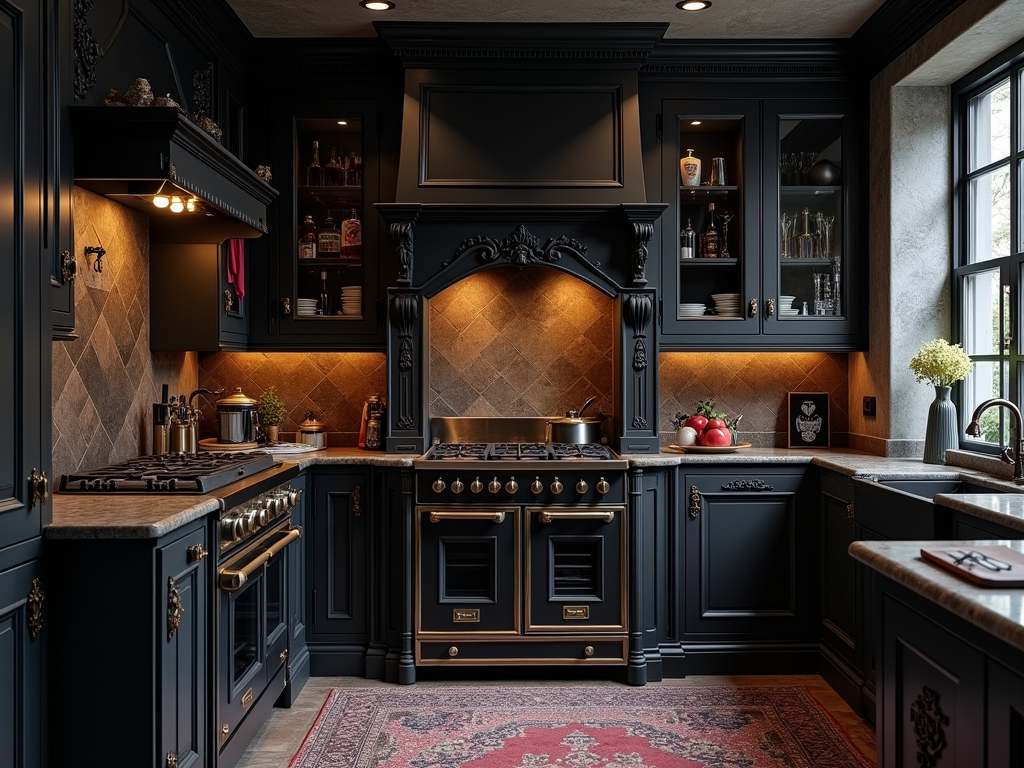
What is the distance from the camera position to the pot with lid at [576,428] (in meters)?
4.13

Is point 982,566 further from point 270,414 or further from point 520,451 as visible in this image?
point 270,414

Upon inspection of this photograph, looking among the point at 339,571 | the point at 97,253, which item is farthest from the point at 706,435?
the point at 97,253

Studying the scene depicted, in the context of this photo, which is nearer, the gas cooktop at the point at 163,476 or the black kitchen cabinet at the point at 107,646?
the black kitchen cabinet at the point at 107,646

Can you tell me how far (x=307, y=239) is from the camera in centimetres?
414

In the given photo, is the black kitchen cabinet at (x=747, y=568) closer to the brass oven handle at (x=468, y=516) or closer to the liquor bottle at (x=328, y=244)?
the brass oven handle at (x=468, y=516)

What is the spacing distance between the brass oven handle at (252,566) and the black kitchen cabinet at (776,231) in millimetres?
1929

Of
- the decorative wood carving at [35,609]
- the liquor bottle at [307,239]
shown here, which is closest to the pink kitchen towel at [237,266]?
the liquor bottle at [307,239]

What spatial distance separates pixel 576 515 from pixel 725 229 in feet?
5.28

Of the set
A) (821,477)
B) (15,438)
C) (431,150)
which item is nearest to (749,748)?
(821,477)

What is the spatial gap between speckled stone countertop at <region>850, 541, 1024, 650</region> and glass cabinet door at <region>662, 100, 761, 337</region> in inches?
88.5

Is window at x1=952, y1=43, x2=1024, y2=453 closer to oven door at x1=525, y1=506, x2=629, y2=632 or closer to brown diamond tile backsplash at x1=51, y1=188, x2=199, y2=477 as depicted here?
oven door at x1=525, y1=506, x2=629, y2=632

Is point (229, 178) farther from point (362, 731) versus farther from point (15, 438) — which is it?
point (362, 731)

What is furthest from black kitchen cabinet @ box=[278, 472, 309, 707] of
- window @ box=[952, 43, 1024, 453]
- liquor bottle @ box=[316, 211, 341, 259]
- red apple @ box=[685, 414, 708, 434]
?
window @ box=[952, 43, 1024, 453]

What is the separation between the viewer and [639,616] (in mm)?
3691
